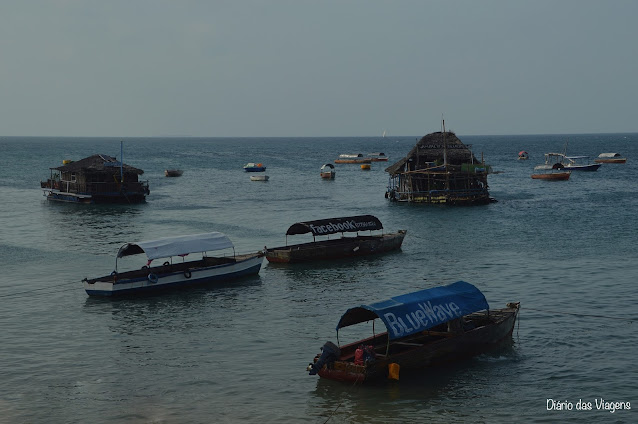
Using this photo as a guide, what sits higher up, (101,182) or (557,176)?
(557,176)

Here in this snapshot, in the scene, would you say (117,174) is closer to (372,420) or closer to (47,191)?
(47,191)

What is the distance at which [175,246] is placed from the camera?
141ft

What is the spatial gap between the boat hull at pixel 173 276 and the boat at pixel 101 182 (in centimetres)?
4381

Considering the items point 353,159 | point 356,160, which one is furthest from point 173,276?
point 353,159

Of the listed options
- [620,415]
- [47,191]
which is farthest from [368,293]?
[47,191]

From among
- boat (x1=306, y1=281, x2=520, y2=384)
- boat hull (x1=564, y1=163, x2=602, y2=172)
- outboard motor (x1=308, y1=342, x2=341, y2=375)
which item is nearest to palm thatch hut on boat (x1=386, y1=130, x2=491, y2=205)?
A: boat (x1=306, y1=281, x2=520, y2=384)

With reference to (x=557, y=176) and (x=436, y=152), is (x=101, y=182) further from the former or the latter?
(x=557, y=176)

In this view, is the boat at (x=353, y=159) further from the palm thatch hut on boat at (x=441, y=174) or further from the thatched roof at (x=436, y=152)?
the thatched roof at (x=436, y=152)

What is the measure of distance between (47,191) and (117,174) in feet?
56.7

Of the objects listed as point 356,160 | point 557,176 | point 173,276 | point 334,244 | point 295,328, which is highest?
point 356,160

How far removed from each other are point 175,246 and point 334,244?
13.8 m

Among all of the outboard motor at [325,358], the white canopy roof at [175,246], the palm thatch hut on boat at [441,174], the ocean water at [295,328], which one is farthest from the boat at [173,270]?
the palm thatch hut on boat at [441,174]

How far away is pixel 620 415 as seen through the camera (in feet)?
80.8

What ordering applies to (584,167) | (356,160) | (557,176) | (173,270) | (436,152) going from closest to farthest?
1. (173,270)
2. (436,152)
3. (557,176)
4. (584,167)
5. (356,160)
